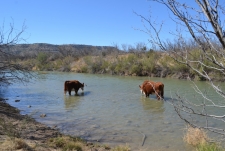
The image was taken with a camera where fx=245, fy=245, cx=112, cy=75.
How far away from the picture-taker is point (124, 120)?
34.2ft

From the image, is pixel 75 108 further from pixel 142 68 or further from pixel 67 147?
pixel 142 68

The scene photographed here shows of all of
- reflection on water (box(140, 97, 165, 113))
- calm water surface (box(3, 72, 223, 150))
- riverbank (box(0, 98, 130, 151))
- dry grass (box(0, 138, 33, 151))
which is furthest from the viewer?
reflection on water (box(140, 97, 165, 113))

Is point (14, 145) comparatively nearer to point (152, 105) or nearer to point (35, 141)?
point (35, 141)

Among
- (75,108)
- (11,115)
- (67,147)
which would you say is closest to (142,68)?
(75,108)

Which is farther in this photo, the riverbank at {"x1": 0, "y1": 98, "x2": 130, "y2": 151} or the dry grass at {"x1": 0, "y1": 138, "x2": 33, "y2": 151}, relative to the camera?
the riverbank at {"x1": 0, "y1": 98, "x2": 130, "y2": 151}

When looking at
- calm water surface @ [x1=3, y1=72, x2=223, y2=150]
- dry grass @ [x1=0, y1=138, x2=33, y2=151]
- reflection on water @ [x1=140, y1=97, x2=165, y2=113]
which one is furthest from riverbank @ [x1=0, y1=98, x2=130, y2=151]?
reflection on water @ [x1=140, y1=97, x2=165, y2=113]

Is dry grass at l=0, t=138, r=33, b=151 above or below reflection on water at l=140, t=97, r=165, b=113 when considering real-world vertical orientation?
above

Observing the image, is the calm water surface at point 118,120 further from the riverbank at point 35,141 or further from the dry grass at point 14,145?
the dry grass at point 14,145

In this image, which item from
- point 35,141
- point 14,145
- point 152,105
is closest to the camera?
point 14,145

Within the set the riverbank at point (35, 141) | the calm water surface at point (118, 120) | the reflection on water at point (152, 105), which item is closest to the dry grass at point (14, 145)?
the riverbank at point (35, 141)

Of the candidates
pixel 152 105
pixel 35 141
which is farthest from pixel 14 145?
pixel 152 105

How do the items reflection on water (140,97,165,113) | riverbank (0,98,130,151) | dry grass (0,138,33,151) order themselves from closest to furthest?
1. dry grass (0,138,33,151)
2. riverbank (0,98,130,151)
3. reflection on water (140,97,165,113)

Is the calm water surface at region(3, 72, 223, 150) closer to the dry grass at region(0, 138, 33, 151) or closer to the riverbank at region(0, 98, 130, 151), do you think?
the riverbank at region(0, 98, 130, 151)

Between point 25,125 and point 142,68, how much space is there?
1348 inches
